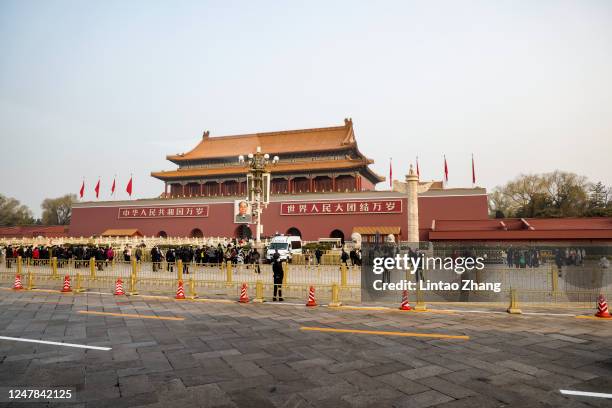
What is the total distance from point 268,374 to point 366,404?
4.21 ft

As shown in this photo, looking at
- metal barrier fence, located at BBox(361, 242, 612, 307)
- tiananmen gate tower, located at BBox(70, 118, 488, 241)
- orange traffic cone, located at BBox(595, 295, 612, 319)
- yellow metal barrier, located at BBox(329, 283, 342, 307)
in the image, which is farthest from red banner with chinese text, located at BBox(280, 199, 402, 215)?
orange traffic cone, located at BBox(595, 295, 612, 319)

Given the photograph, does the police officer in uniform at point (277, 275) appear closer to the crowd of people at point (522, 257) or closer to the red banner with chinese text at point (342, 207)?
the crowd of people at point (522, 257)

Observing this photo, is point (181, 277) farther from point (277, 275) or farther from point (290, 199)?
point (290, 199)

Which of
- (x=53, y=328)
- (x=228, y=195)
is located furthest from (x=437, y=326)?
(x=228, y=195)

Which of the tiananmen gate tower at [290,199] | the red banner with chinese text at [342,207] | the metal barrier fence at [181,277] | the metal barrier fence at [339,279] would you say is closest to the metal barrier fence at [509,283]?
the metal barrier fence at [339,279]

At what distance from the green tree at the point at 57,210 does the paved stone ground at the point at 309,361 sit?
6087 centimetres

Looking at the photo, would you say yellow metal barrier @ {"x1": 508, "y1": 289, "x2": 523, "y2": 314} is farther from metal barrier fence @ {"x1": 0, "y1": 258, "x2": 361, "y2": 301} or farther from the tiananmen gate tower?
the tiananmen gate tower

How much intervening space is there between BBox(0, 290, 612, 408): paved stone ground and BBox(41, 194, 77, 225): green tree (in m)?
60.9

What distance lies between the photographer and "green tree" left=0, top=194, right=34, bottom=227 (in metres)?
53.0

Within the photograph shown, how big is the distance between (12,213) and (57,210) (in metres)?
7.02

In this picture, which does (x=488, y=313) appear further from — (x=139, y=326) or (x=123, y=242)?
(x=123, y=242)

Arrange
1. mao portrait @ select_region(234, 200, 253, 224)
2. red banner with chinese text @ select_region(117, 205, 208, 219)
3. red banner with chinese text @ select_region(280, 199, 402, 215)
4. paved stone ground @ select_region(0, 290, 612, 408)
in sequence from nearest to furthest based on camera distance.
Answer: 1. paved stone ground @ select_region(0, 290, 612, 408)
2. red banner with chinese text @ select_region(280, 199, 402, 215)
3. mao portrait @ select_region(234, 200, 253, 224)
4. red banner with chinese text @ select_region(117, 205, 208, 219)

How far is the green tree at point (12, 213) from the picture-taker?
174ft

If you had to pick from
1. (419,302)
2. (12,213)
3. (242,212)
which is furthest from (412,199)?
(12,213)
